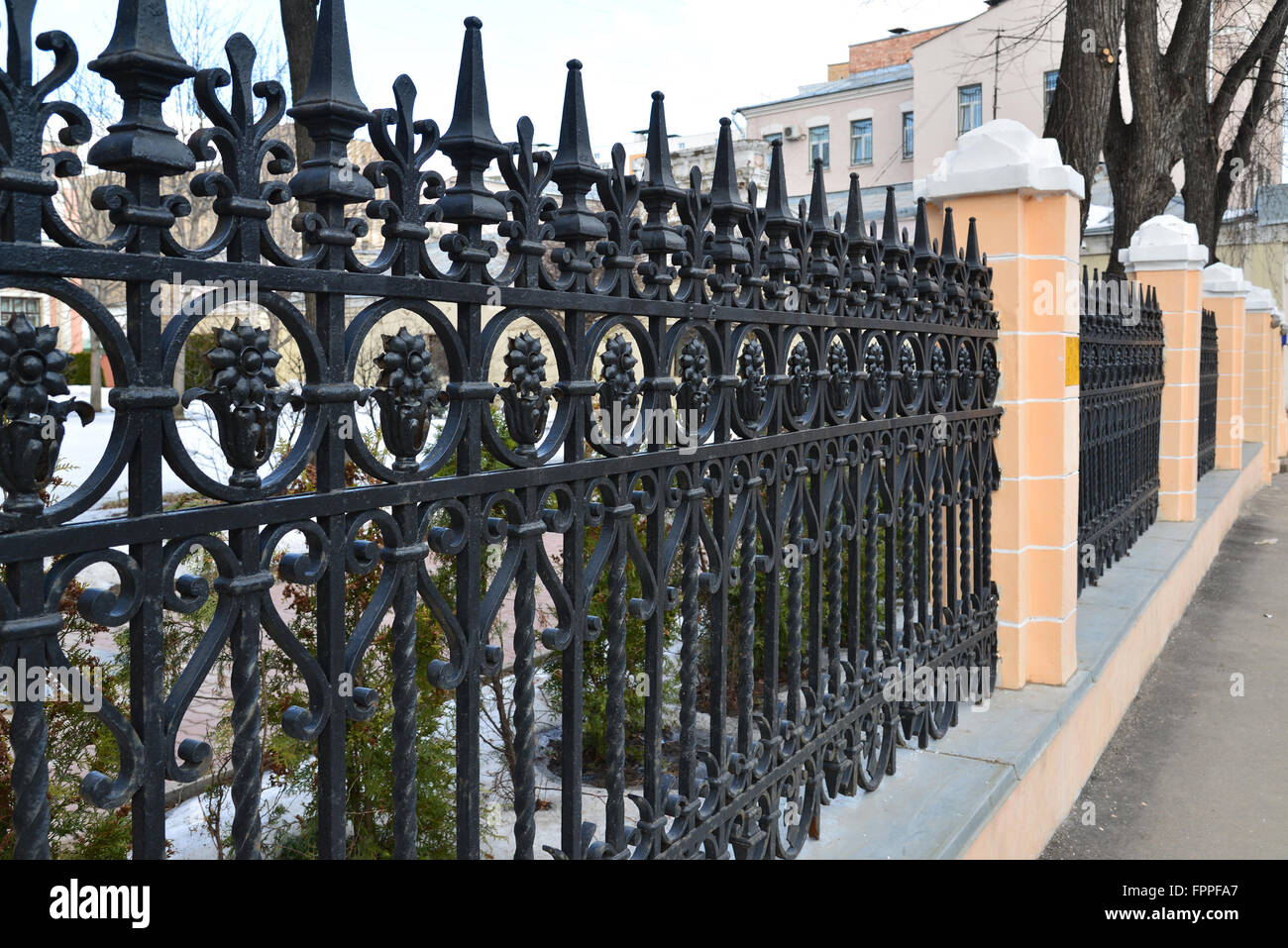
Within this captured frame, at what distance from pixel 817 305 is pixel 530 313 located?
1.24 m

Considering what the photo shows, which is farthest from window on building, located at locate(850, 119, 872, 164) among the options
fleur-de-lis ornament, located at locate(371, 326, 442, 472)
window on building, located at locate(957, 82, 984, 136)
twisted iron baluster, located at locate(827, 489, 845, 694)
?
fleur-de-lis ornament, located at locate(371, 326, 442, 472)

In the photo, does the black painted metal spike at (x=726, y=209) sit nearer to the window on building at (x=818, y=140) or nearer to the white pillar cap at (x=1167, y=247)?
the white pillar cap at (x=1167, y=247)

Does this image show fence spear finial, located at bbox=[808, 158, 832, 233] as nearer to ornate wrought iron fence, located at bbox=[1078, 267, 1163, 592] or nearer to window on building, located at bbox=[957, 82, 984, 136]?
ornate wrought iron fence, located at bbox=[1078, 267, 1163, 592]

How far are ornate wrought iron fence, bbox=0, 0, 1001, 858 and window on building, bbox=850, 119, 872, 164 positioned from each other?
41.6m

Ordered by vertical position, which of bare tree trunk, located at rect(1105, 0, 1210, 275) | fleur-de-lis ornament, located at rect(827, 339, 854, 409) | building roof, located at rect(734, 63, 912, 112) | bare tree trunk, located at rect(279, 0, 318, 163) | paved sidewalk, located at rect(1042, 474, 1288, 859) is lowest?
paved sidewalk, located at rect(1042, 474, 1288, 859)

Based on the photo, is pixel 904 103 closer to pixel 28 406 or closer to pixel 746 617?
pixel 746 617

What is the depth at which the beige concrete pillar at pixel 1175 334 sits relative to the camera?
350 inches

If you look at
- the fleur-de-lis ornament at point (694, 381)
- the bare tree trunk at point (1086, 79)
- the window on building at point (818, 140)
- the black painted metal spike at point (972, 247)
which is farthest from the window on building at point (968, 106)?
the fleur-de-lis ornament at point (694, 381)

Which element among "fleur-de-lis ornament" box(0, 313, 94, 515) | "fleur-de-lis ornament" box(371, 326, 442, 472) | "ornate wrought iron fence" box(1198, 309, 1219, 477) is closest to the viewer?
"fleur-de-lis ornament" box(0, 313, 94, 515)

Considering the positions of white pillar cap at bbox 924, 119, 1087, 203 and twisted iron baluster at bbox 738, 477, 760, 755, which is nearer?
twisted iron baluster at bbox 738, 477, 760, 755

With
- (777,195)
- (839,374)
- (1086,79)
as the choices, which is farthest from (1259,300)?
(777,195)

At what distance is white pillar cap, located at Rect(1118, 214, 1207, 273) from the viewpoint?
881 centimetres

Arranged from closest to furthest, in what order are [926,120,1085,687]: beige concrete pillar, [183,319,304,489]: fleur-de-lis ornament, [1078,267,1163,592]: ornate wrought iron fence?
1. [183,319,304,489]: fleur-de-lis ornament
2. [926,120,1085,687]: beige concrete pillar
3. [1078,267,1163,592]: ornate wrought iron fence

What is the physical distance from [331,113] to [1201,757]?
500cm
